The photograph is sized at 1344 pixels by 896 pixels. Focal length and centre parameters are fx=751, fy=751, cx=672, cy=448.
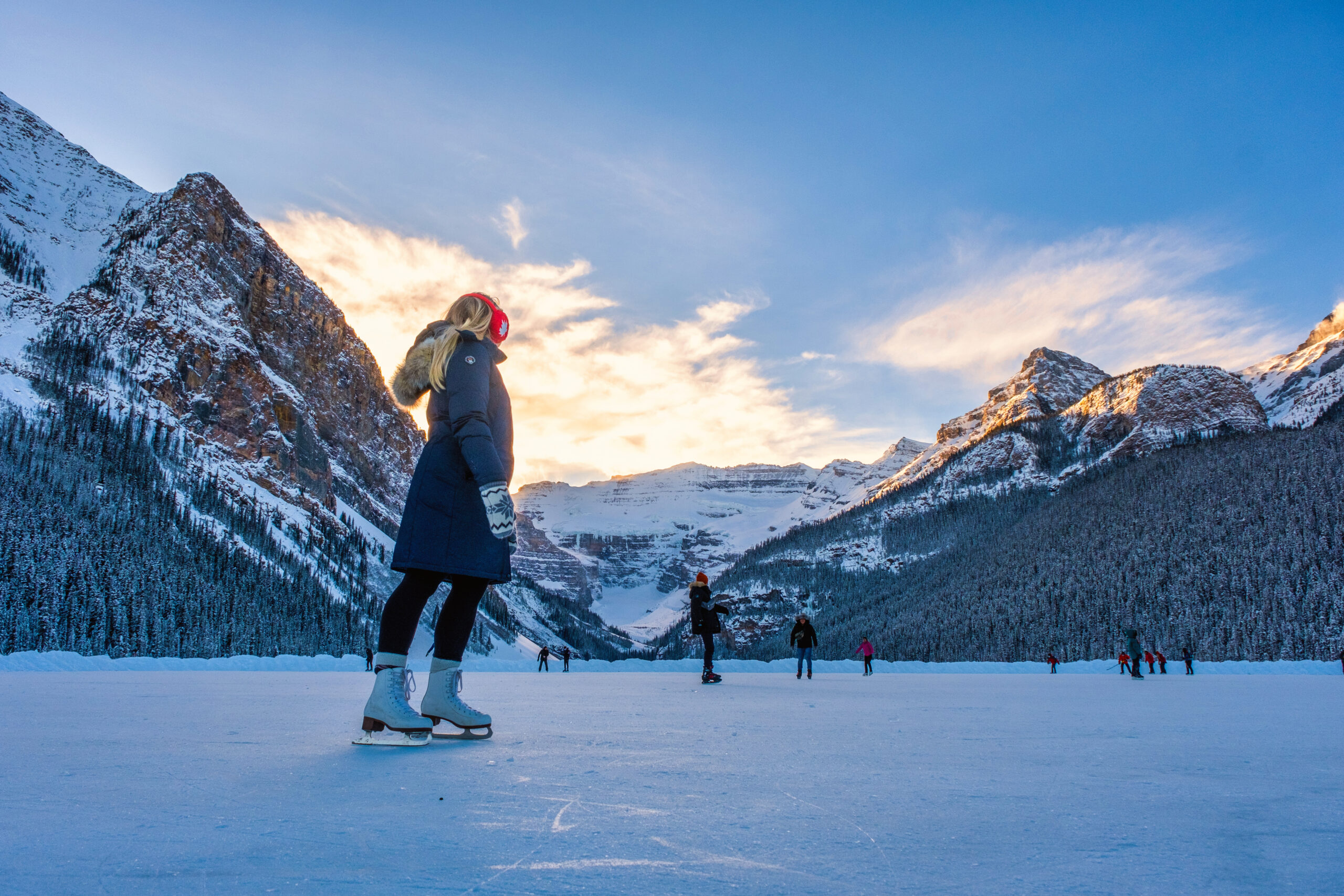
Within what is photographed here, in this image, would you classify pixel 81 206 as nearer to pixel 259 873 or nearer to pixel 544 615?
pixel 544 615

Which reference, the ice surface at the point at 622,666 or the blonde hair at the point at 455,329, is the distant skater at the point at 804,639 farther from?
the blonde hair at the point at 455,329

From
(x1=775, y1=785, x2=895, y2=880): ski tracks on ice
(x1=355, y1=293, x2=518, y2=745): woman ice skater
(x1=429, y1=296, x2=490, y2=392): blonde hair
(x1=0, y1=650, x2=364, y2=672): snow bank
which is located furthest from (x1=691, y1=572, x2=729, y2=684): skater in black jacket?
(x1=0, y1=650, x2=364, y2=672): snow bank

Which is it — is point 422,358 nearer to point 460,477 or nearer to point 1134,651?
point 460,477

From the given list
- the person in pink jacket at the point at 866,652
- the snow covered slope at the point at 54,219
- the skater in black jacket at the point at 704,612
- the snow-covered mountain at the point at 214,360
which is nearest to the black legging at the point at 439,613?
the skater in black jacket at the point at 704,612

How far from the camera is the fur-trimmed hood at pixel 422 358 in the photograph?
4.59m

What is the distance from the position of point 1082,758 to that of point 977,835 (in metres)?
1.91

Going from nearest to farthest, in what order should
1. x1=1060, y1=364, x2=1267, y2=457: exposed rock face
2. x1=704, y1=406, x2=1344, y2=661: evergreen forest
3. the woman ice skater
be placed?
1. the woman ice skater
2. x1=704, y1=406, x2=1344, y2=661: evergreen forest
3. x1=1060, y1=364, x2=1267, y2=457: exposed rock face

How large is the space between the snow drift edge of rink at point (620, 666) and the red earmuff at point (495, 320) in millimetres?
16860

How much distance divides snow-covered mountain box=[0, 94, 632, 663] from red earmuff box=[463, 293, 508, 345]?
106m

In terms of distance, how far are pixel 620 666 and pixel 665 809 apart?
37.6 metres

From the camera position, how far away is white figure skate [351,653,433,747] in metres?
3.84

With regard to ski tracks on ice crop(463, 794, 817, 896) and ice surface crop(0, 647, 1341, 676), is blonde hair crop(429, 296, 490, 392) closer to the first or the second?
ski tracks on ice crop(463, 794, 817, 896)

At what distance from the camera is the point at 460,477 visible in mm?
4285

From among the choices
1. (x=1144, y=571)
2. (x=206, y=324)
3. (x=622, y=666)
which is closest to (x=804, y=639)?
(x=622, y=666)
